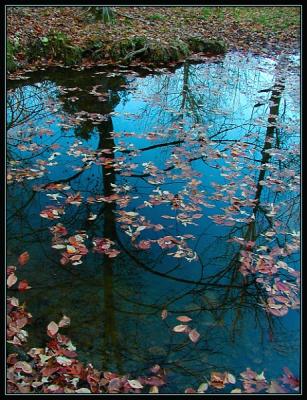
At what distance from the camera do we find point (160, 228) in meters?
4.94

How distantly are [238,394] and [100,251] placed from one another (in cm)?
217

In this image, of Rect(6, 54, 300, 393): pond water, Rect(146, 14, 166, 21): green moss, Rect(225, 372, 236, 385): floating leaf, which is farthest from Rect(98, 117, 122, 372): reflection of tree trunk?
Rect(146, 14, 166, 21): green moss

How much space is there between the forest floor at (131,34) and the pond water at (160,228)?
9.40 ft

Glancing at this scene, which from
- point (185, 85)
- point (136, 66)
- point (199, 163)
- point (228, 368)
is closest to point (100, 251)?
point (228, 368)

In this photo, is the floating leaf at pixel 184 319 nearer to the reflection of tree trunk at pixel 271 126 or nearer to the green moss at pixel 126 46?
the reflection of tree trunk at pixel 271 126

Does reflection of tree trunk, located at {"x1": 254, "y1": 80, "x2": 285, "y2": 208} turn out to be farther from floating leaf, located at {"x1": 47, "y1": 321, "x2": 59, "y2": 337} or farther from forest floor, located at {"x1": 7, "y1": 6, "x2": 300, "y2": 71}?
forest floor, located at {"x1": 7, "y1": 6, "x2": 300, "y2": 71}

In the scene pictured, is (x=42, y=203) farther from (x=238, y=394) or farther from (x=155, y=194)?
(x=238, y=394)

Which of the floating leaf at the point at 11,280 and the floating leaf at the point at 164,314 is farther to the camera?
the floating leaf at the point at 11,280

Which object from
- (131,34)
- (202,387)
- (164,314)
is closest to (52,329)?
(164,314)

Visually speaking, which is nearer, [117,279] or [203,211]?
[117,279]

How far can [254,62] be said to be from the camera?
13539 millimetres

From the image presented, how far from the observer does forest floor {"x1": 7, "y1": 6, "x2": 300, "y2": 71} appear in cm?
1162

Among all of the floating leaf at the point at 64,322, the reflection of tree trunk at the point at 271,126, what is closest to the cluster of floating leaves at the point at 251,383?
the floating leaf at the point at 64,322

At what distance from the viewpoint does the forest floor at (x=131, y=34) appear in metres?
11.6
